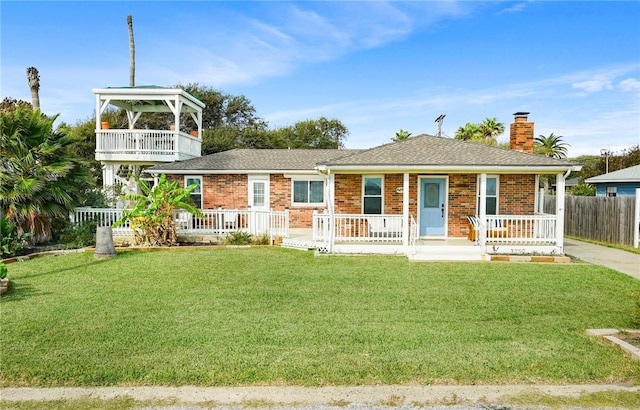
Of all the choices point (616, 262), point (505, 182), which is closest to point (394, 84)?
point (505, 182)

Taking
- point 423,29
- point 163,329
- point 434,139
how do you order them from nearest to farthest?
point 163,329
point 434,139
point 423,29

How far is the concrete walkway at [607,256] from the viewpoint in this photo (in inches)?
459

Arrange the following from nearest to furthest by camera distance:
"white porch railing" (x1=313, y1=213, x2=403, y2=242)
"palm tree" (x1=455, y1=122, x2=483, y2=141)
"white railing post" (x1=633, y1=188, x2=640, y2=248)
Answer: "white porch railing" (x1=313, y1=213, x2=403, y2=242) < "white railing post" (x1=633, y1=188, x2=640, y2=248) < "palm tree" (x1=455, y1=122, x2=483, y2=141)

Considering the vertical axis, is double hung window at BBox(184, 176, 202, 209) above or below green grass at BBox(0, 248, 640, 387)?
above

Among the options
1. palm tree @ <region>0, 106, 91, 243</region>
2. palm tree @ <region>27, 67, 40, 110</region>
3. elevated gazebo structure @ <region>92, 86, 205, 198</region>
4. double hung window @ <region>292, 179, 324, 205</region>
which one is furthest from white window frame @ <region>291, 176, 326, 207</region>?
palm tree @ <region>27, 67, 40, 110</region>

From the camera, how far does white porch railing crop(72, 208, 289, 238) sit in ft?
49.4

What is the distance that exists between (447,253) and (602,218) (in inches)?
361

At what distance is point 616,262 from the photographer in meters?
12.6

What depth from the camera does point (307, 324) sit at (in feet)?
21.5

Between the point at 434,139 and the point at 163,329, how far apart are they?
40.0ft

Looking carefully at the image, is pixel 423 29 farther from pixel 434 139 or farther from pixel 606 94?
pixel 606 94

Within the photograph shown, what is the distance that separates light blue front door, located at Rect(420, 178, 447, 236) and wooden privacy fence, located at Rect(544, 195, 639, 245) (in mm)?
7375

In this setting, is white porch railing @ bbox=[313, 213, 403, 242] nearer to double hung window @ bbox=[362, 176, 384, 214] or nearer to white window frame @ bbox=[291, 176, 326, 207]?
double hung window @ bbox=[362, 176, 384, 214]

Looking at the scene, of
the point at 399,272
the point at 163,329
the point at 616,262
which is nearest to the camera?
the point at 163,329
